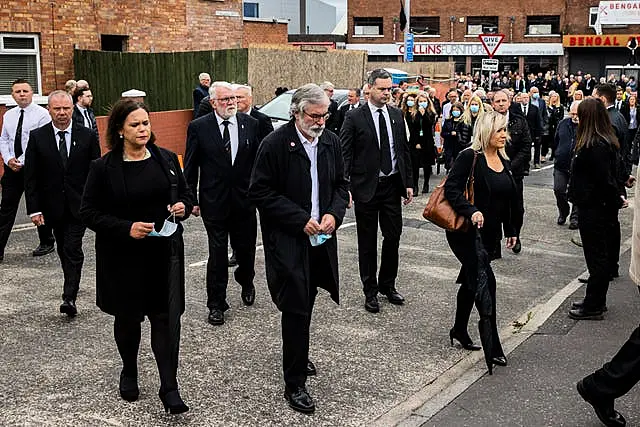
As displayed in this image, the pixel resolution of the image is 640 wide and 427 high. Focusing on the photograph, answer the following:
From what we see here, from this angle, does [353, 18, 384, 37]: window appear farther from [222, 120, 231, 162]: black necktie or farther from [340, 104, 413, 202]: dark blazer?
[222, 120, 231, 162]: black necktie

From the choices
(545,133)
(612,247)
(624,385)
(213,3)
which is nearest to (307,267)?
(624,385)

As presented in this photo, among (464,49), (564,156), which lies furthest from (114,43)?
(464,49)

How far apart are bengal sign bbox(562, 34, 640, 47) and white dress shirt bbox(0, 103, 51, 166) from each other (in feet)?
158

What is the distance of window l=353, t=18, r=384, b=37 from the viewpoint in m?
58.8

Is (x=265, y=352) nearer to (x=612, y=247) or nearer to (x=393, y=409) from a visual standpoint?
(x=393, y=409)

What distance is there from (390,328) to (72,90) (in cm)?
766

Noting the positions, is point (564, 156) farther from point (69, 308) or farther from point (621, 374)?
point (69, 308)

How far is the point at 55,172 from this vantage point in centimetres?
732

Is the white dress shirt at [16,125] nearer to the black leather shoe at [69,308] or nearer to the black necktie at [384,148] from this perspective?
the black leather shoe at [69,308]

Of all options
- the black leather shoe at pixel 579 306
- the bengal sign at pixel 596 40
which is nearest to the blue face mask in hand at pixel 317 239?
the black leather shoe at pixel 579 306

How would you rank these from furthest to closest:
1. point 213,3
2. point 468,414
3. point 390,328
Answer: point 213,3
point 390,328
point 468,414

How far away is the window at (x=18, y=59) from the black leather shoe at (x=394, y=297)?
1236cm

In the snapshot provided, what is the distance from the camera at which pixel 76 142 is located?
7.18 metres

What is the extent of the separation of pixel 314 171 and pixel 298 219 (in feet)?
1.41
